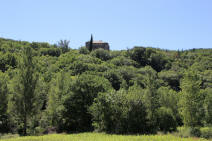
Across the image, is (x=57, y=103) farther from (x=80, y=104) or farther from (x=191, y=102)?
(x=191, y=102)

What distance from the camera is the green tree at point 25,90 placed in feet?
107

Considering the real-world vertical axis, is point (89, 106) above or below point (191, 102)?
below

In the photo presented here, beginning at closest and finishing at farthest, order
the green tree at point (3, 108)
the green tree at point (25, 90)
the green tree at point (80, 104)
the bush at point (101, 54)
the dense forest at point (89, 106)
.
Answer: the green tree at point (25, 90), the dense forest at point (89, 106), the green tree at point (80, 104), the green tree at point (3, 108), the bush at point (101, 54)

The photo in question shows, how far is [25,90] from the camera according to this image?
107ft

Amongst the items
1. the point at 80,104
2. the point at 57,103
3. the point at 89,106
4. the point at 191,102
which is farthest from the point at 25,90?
the point at 191,102

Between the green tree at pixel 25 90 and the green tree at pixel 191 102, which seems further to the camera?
the green tree at pixel 191 102

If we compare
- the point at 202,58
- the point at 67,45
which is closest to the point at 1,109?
the point at 67,45

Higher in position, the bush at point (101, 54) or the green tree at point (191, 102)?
the bush at point (101, 54)

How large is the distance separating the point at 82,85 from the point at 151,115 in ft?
45.0

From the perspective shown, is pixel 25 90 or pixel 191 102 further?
pixel 191 102

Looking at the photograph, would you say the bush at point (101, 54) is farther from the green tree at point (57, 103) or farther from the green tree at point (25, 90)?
the green tree at point (25, 90)

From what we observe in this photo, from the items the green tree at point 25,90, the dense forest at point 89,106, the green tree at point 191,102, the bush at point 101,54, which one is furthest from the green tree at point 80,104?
the bush at point 101,54

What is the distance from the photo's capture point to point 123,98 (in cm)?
3419

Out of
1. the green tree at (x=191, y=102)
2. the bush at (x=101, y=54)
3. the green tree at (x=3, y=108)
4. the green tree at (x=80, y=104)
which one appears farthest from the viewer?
the bush at (x=101, y=54)
